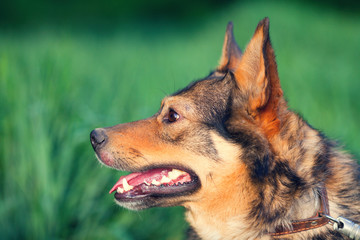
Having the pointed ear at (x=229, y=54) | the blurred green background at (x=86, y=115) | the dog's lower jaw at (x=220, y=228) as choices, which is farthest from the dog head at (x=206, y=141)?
the blurred green background at (x=86, y=115)

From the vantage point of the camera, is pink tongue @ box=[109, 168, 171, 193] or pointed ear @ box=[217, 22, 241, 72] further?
pointed ear @ box=[217, 22, 241, 72]

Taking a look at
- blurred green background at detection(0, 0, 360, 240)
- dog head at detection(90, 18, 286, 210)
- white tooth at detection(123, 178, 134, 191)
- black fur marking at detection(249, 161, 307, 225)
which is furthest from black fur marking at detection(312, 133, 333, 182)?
white tooth at detection(123, 178, 134, 191)

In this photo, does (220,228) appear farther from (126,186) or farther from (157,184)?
(126,186)

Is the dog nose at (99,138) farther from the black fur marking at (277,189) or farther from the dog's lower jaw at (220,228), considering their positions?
the black fur marking at (277,189)

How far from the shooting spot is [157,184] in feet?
8.40

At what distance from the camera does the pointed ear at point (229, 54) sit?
311 centimetres

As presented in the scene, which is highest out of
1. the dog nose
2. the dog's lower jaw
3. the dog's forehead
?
the dog's forehead

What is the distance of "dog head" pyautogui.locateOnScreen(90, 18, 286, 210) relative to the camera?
232cm

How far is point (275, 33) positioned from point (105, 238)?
6.79 meters

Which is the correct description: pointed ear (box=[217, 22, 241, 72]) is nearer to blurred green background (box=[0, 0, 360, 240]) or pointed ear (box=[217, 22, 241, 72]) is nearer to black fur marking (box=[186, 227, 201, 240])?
blurred green background (box=[0, 0, 360, 240])

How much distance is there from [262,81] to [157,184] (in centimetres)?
97

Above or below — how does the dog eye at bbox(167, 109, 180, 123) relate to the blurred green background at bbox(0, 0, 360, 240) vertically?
above

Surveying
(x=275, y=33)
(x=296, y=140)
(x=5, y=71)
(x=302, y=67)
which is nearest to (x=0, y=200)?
(x=5, y=71)

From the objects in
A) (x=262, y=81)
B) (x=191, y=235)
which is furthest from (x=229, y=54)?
(x=191, y=235)
